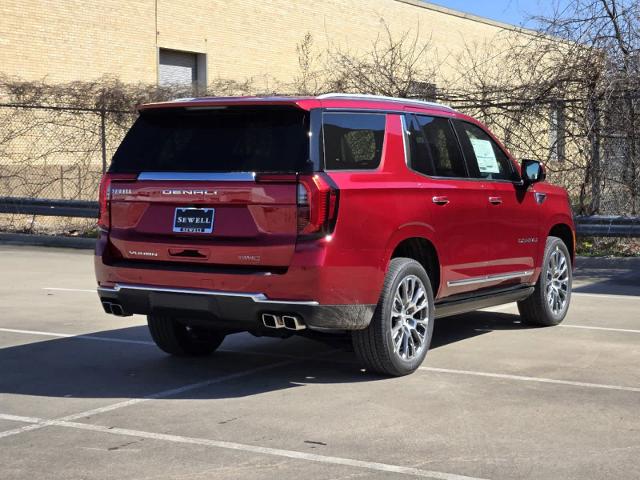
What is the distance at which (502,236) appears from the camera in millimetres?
8875

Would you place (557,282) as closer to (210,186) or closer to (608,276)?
(210,186)

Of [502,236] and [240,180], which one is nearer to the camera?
[240,180]

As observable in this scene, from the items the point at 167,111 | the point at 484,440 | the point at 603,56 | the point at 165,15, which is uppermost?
the point at 165,15

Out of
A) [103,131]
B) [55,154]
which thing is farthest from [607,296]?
[55,154]

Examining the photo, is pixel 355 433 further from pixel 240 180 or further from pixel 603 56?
pixel 603 56

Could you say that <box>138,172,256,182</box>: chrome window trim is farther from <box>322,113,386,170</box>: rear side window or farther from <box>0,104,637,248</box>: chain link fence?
<box>0,104,637,248</box>: chain link fence

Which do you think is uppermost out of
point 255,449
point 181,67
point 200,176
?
point 181,67

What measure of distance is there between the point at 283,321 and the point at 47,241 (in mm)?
13667

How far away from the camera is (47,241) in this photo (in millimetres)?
19688

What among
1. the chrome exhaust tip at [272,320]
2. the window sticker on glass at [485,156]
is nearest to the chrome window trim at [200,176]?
the chrome exhaust tip at [272,320]

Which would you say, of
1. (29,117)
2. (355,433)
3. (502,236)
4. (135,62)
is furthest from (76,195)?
(355,433)

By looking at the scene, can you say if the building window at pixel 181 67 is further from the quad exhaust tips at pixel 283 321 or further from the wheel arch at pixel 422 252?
the quad exhaust tips at pixel 283 321

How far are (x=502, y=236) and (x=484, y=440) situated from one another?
3.30 meters

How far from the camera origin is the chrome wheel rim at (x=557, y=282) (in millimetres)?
9883
